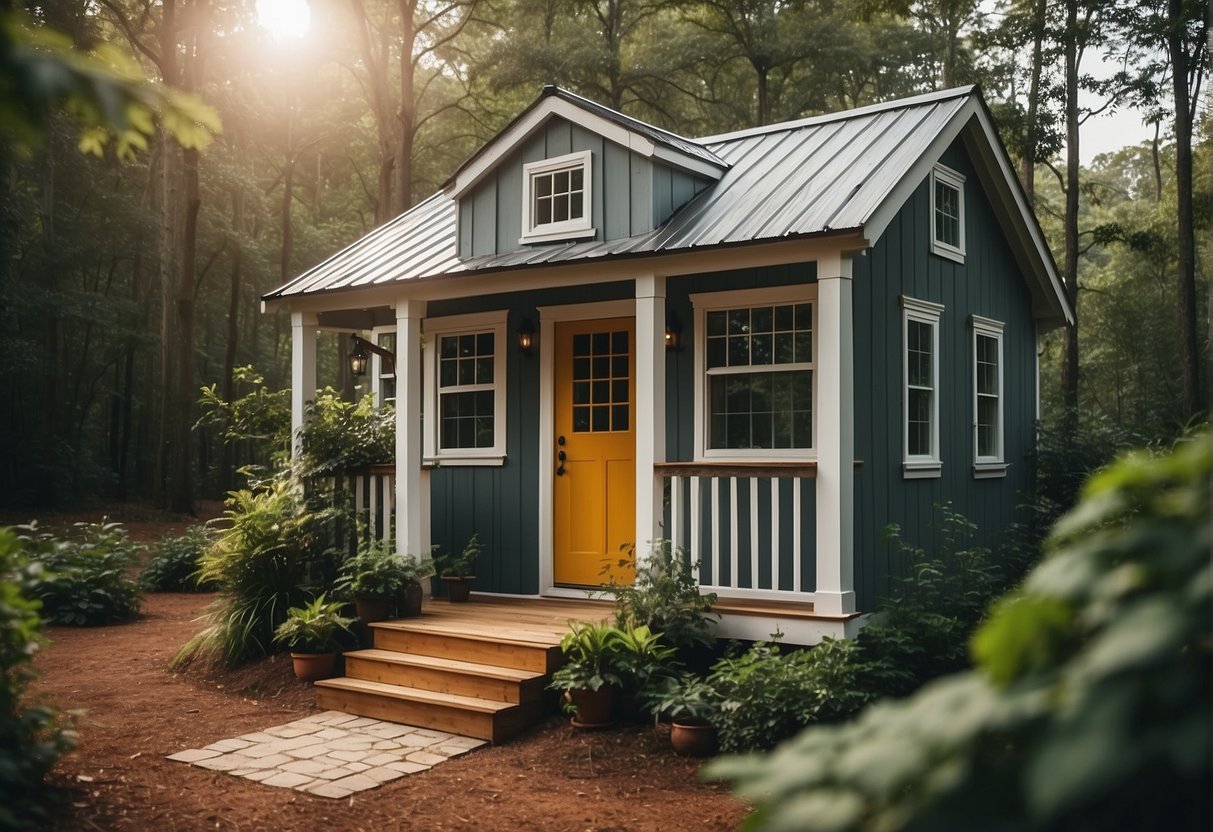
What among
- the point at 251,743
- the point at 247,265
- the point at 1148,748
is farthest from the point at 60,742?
the point at 247,265

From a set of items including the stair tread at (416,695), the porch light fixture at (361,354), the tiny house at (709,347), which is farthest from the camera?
the porch light fixture at (361,354)

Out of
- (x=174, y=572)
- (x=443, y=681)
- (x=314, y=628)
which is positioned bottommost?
(x=443, y=681)

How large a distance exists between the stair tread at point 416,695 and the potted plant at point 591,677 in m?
0.39

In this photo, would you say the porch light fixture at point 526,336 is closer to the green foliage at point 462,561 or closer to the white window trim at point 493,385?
the white window trim at point 493,385

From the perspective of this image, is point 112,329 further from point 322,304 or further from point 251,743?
point 251,743

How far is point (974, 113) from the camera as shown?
9227 mm

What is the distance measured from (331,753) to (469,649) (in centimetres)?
136

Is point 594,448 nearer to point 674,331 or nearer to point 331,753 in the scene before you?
point 674,331

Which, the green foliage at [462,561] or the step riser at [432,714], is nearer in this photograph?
the step riser at [432,714]

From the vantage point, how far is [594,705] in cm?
632

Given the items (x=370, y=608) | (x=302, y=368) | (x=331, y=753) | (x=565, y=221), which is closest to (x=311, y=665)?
(x=370, y=608)

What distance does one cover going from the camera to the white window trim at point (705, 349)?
7.89 m

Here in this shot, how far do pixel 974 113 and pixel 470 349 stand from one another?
16.5ft

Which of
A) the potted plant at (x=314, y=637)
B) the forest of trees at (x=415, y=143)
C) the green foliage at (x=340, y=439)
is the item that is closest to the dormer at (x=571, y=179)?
the green foliage at (x=340, y=439)
